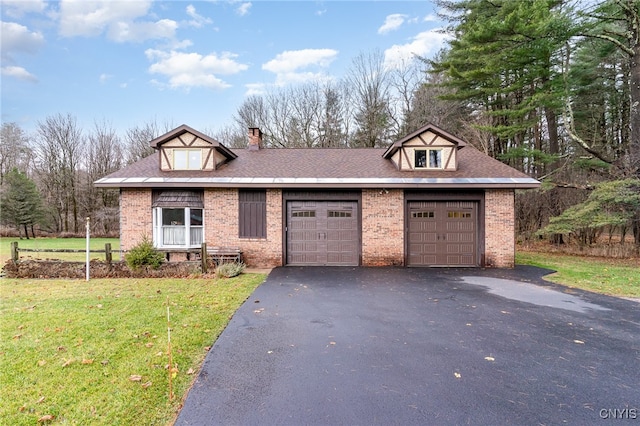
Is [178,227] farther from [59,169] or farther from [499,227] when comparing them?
[59,169]

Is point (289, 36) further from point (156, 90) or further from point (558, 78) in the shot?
point (558, 78)

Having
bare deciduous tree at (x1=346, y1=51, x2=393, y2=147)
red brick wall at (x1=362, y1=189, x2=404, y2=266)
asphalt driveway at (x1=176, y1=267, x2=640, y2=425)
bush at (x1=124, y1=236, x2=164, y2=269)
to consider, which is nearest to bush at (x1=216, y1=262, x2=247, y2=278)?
bush at (x1=124, y1=236, x2=164, y2=269)

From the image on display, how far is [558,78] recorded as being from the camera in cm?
1441

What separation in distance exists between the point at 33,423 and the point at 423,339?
14.6ft

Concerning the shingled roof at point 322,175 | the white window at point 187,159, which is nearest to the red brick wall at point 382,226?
the shingled roof at point 322,175

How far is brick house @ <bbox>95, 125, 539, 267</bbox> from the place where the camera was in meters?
10.3

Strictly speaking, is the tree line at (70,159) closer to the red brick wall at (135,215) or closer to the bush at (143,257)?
the red brick wall at (135,215)

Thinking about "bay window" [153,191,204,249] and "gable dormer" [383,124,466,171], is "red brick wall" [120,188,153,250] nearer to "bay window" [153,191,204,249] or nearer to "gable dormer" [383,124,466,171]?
"bay window" [153,191,204,249]

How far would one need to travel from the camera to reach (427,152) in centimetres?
1121

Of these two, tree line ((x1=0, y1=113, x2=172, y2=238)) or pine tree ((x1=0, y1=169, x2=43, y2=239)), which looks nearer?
pine tree ((x1=0, y1=169, x2=43, y2=239))

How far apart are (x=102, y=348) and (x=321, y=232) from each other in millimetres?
7473

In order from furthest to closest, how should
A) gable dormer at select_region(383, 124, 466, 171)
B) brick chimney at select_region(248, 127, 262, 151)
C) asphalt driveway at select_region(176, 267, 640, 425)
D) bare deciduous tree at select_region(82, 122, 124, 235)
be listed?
bare deciduous tree at select_region(82, 122, 124, 235), brick chimney at select_region(248, 127, 262, 151), gable dormer at select_region(383, 124, 466, 171), asphalt driveway at select_region(176, 267, 640, 425)

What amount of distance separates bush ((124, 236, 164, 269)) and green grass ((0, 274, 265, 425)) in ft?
5.88

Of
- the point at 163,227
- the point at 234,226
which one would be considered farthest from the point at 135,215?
the point at 234,226
